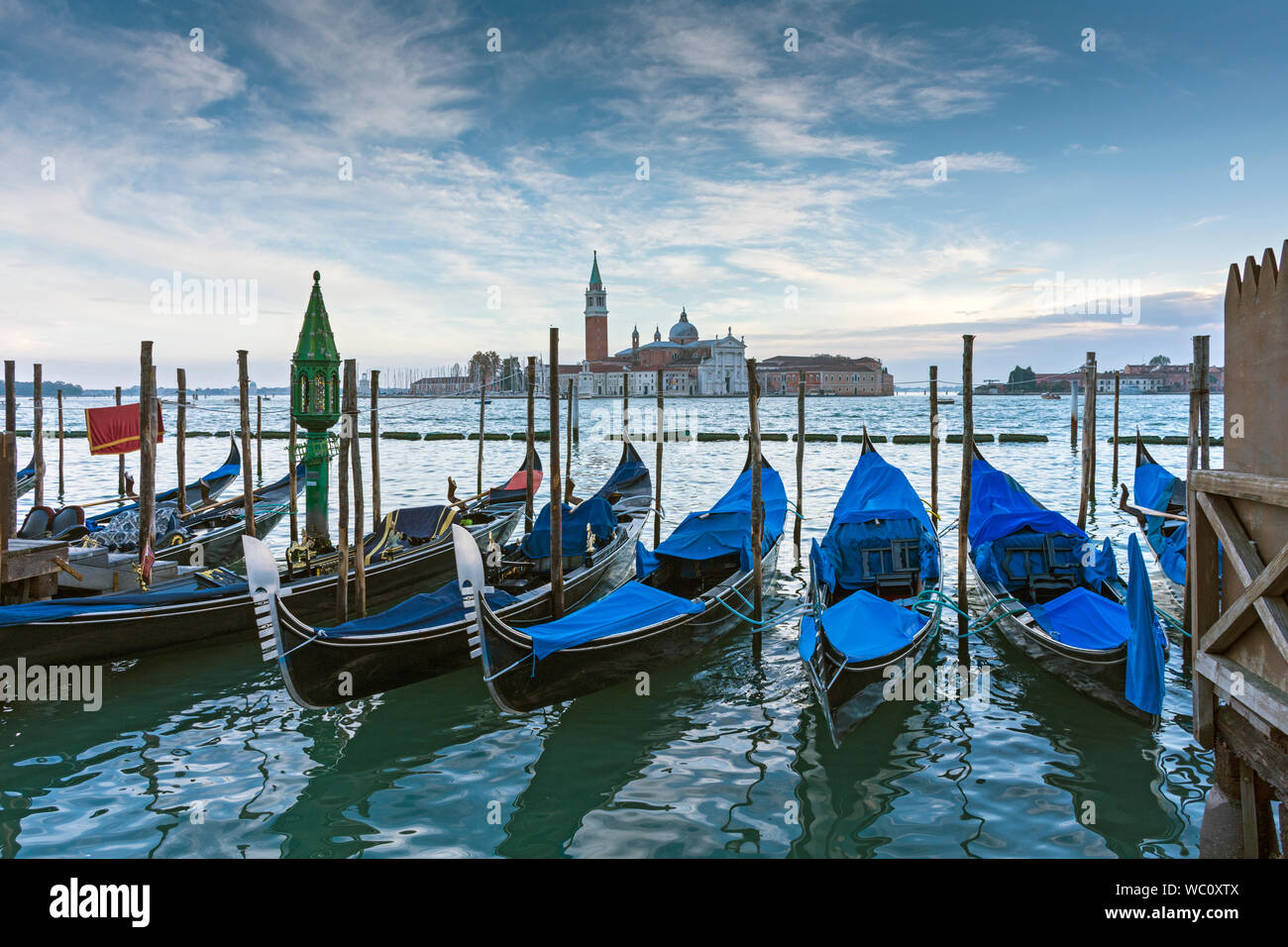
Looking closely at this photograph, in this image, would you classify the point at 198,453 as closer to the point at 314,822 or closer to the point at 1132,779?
the point at 314,822

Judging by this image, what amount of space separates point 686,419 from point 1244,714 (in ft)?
188

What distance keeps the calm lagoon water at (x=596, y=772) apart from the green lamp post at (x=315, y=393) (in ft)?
13.5

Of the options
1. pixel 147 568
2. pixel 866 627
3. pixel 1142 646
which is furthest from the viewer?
pixel 147 568

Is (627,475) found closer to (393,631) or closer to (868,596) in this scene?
(868,596)

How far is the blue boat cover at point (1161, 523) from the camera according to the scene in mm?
8164

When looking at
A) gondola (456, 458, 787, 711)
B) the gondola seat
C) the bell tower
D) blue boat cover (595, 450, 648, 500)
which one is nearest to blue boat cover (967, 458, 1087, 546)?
gondola (456, 458, 787, 711)

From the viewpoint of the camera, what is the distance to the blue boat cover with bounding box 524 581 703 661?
17.8 ft

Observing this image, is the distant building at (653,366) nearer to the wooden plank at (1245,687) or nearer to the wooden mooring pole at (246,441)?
the wooden mooring pole at (246,441)

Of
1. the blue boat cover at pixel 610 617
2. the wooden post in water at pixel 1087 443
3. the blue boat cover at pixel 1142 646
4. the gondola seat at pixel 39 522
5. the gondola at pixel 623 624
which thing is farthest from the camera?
the wooden post in water at pixel 1087 443

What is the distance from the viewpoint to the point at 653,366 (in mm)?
98750

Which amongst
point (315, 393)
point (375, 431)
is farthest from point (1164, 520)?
point (315, 393)

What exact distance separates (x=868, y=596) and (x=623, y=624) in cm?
184

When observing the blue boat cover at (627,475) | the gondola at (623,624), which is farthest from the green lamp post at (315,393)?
the gondola at (623,624)

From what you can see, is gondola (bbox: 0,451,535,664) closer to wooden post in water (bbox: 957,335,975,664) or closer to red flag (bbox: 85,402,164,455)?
red flag (bbox: 85,402,164,455)
